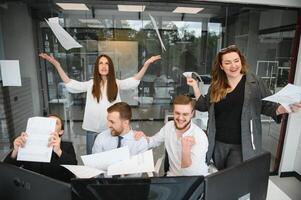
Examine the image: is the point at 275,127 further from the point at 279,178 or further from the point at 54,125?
the point at 54,125

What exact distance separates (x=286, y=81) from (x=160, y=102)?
238cm

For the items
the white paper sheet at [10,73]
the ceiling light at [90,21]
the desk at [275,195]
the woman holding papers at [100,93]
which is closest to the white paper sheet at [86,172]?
the desk at [275,195]

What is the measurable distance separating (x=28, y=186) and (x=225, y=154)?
125 centimetres

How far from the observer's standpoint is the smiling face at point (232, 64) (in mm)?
1517

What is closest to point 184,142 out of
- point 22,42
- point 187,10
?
point 187,10

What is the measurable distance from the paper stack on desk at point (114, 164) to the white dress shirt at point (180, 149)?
559mm

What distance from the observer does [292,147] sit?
9.50 feet

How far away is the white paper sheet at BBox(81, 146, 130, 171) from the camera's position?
36.0 inches

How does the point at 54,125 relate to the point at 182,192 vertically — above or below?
above

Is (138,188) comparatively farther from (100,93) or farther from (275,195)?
(100,93)

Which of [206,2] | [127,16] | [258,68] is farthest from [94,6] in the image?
[258,68]

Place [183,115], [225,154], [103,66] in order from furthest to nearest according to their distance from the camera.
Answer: [103,66] < [225,154] < [183,115]

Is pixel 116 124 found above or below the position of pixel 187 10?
below

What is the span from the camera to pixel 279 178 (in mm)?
2979
